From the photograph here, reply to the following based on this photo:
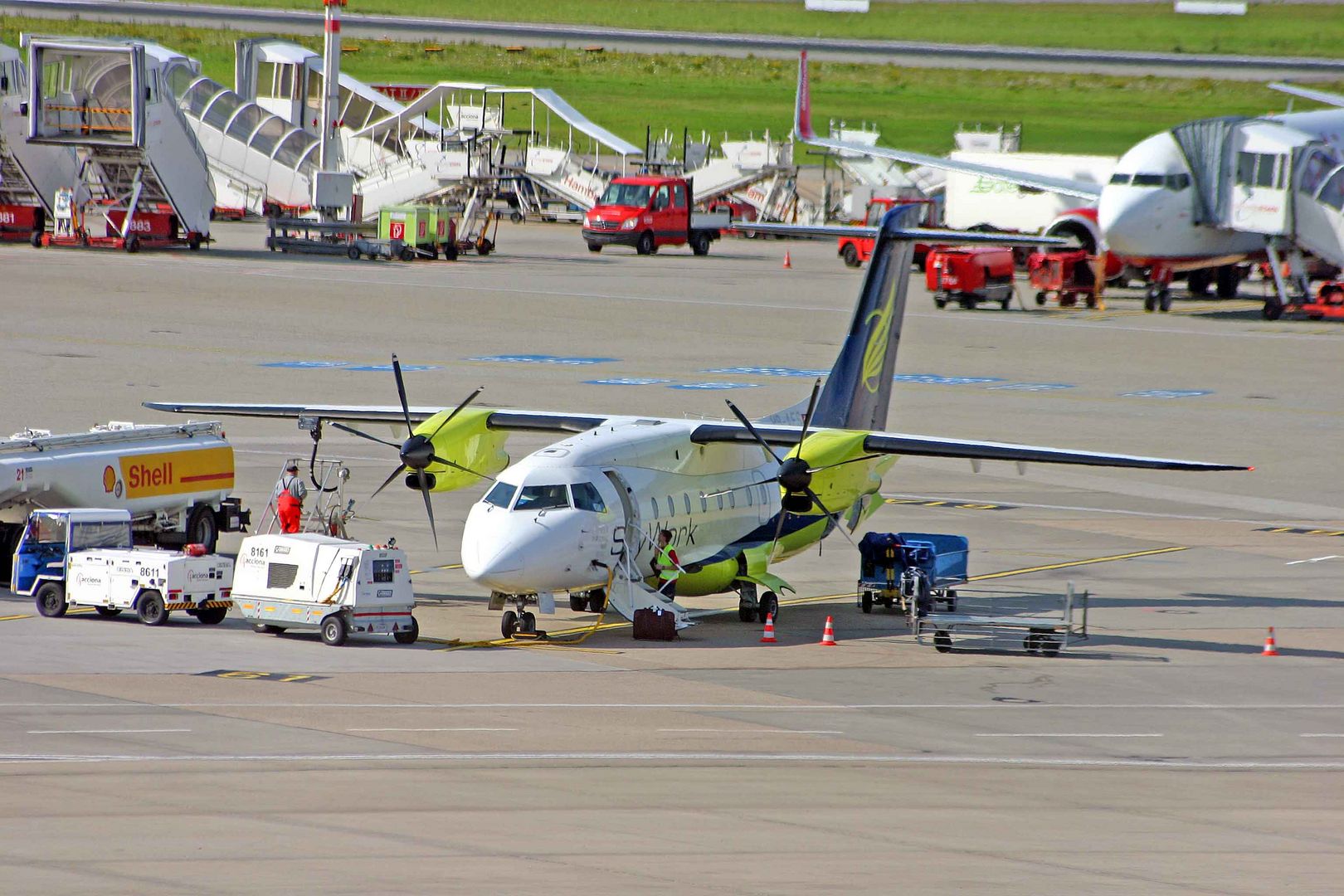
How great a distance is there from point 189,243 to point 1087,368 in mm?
45212

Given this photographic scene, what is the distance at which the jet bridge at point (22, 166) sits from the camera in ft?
261

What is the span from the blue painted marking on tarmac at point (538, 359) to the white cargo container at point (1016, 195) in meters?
36.3

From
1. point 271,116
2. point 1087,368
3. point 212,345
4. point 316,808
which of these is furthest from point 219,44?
point 316,808

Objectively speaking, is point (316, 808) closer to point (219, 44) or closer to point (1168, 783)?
point (1168, 783)

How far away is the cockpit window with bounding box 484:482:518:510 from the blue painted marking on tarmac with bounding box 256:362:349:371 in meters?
28.6

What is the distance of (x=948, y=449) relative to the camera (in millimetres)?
27484

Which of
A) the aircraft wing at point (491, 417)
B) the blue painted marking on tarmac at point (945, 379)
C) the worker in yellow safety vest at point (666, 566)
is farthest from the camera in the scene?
the blue painted marking on tarmac at point (945, 379)

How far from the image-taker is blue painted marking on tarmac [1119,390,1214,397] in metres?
53.4

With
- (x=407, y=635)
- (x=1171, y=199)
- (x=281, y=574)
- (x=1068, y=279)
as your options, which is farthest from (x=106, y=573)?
(x=1068, y=279)

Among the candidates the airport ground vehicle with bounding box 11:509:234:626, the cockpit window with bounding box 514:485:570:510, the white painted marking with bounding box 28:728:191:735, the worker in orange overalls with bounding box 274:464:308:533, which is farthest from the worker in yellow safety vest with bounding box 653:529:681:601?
the white painted marking with bounding box 28:728:191:735

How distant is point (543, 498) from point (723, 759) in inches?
277

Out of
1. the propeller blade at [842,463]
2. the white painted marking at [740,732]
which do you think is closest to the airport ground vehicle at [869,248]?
the propeller blade at [842,463]

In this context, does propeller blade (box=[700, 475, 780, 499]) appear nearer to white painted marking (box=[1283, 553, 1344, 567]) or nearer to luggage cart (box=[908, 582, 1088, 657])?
luggage cart (box=[908, 582, 1088, 657])

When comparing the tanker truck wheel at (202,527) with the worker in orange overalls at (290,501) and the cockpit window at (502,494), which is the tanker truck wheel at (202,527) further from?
the cockpit window at (502,494)
